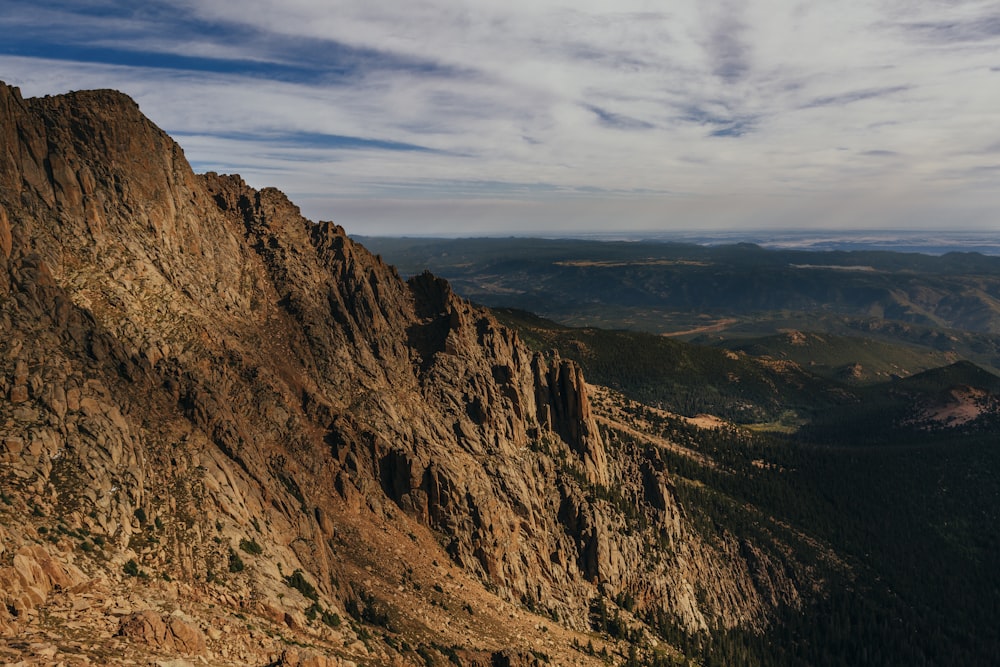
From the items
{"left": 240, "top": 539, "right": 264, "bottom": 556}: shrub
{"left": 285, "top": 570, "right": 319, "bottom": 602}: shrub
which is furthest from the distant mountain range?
{"left": 285, "top": 570, "right": 319, "bottom": 602}: shrub

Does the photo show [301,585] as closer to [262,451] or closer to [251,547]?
[251,547]

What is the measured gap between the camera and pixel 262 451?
255ft

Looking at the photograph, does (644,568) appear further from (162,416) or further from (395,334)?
(162,416)

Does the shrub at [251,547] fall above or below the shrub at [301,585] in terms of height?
above

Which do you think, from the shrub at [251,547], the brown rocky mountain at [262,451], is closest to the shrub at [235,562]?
the brown rocky mountain at [262,451]

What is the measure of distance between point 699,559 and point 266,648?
407 feet

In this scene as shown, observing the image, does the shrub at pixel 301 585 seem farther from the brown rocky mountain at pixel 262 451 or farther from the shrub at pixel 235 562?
the shrub at pixel 235 562

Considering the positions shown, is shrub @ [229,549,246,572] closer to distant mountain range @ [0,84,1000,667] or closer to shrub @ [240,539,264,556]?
distant mountain range @ [0,84,1000,667]

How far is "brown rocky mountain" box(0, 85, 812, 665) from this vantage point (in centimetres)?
5069

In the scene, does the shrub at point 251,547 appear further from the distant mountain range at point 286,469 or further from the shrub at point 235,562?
the shrub at point 235,562

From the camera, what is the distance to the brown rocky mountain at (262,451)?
50.7 metres

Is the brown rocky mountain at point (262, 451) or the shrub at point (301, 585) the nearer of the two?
the brown rocky mountain at point (262, 451)

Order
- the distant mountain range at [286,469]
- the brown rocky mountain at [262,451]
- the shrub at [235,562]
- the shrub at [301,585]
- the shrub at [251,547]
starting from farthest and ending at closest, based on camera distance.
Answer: the shrub at [301,585] → the shrub at [251,547] → the shrub at [235,562] → the distant mountain range at [286,469] → the brown rocky mountain at [262,451]

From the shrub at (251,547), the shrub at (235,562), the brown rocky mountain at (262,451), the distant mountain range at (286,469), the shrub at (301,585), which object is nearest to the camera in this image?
the brown rocky mountain at (262,451)
